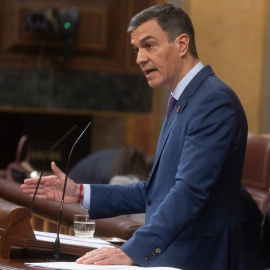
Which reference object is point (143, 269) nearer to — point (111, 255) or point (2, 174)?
point (111, 255)

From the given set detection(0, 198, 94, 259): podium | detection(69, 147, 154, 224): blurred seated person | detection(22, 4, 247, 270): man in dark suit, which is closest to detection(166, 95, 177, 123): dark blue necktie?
detection(22, 4, 247, 270): man in dark suit

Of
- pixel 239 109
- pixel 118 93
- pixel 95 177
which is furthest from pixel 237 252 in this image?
pixel 118 93

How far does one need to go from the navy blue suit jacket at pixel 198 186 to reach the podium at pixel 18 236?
0.17 metres

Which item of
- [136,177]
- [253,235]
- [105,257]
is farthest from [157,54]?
[136,177]

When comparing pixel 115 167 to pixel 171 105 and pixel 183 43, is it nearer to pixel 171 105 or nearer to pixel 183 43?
pixel 171 105

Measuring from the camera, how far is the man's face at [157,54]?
1785 mm

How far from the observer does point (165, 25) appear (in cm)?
179

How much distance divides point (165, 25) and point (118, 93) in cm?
458

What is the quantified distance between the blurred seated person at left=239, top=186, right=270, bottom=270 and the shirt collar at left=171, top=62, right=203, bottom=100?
158cm

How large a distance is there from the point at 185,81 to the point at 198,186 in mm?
344

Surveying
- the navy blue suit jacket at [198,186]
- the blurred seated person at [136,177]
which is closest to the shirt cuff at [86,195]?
the navy blue suit jacket at [198,186]

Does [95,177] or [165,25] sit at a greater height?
[165,25]

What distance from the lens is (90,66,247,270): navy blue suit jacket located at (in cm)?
155

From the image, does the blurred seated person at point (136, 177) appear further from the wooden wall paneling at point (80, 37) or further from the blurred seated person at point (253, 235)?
the wooden wall paneling at point (80, 37)
